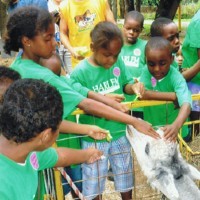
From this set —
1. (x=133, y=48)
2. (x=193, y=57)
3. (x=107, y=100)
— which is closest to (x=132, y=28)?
(x=133, y=48)

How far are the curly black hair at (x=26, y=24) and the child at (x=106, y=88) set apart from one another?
0.43 meters

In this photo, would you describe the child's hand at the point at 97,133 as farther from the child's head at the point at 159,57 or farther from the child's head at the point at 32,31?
the child's head at the point at 159,57

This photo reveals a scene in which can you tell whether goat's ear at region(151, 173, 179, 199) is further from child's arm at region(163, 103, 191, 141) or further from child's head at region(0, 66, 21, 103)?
child's head at region(0, 66, 21, 103)

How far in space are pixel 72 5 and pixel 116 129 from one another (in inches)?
71.4

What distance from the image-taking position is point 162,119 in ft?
9.18

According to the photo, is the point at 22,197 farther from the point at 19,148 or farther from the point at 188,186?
the point at 188,186

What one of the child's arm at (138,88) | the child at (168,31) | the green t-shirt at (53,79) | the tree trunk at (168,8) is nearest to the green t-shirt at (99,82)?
the child's arm at (138,88)

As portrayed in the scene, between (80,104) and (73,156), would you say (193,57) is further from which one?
(73,156)

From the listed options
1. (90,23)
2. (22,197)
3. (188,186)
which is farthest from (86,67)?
(90,23)

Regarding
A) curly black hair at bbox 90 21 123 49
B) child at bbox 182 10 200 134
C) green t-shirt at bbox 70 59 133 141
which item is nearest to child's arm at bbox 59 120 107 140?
Result: green t-shirt at bbox 70 59 133 141

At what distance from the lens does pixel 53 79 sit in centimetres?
221

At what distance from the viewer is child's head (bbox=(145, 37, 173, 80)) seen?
109 inches

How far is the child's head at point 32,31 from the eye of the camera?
2277 mm

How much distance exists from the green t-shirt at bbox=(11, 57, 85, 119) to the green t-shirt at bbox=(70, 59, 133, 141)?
0.33 m
